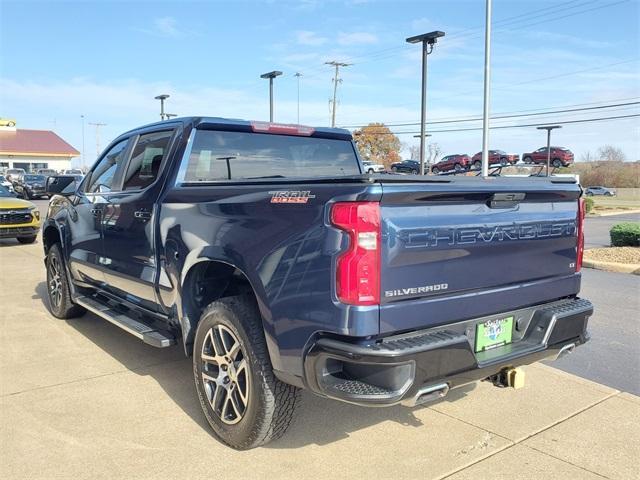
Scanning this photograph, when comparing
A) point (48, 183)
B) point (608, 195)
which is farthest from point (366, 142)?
point (48, 183)

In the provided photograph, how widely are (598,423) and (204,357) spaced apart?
8.64ft

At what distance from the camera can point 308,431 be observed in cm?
373

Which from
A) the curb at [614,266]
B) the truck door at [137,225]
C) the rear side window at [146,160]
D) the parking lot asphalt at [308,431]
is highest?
the rear side window at [146,160]

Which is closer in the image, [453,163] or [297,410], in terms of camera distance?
[297,410]

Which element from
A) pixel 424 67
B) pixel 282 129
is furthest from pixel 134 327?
pixel 424 67

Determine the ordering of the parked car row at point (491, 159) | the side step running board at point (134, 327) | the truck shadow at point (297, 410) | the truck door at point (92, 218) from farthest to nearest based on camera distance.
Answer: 1. the parked car row at point (491, 159)
2. the truck door at point (92, 218)
3. the side step running board at point (134, 327)
4. the truck shadow at point (297, 410)

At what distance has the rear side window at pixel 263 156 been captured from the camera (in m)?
4.35

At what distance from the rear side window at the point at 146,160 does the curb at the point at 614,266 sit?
27.5 ft

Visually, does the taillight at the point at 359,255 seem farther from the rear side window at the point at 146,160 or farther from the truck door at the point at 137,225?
the rear side window at the point at 146,160

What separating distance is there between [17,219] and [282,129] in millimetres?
10415

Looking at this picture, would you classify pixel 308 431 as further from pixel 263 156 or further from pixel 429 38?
pixel 429 38

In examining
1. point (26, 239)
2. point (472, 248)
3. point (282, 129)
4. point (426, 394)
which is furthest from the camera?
point (26, 239)

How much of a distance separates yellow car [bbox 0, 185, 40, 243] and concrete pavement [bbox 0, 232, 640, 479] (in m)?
8.90

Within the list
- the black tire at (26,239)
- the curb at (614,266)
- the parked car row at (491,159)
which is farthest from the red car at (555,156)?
the black tire at (26,239)
